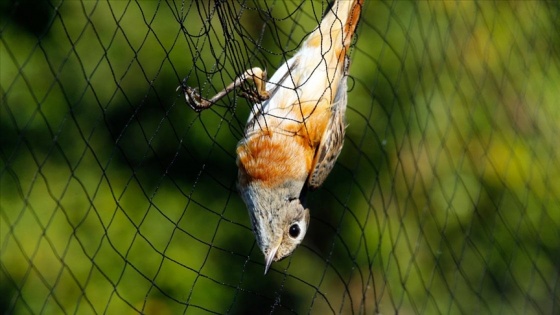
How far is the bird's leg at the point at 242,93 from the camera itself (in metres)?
3.11

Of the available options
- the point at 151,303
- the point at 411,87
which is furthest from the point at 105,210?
the point at 411,87

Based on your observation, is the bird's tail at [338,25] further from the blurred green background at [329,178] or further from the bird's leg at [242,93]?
the blurred green background at [329,178]

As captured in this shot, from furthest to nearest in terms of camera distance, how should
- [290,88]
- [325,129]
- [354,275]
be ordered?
[354,275] → [325,129] → [290,88]

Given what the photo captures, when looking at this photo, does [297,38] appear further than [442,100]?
No

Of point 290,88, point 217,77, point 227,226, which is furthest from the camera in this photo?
point 227,226

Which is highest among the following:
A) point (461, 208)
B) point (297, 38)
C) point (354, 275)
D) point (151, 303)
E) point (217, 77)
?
point (297, 38)

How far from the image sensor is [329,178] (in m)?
5.11

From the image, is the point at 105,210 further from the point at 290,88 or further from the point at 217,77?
the point at 290,88

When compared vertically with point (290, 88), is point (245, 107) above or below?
below

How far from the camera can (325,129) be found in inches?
128

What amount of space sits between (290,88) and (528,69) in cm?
279

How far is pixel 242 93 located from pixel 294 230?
1.73 ft

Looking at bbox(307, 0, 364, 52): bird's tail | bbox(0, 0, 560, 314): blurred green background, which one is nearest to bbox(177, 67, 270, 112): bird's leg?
bbox(307, 0, 364, 52): bird's tail

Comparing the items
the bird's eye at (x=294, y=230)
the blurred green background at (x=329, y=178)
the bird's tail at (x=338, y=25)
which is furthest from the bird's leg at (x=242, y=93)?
the blurred green background at (x=329, y=178)
